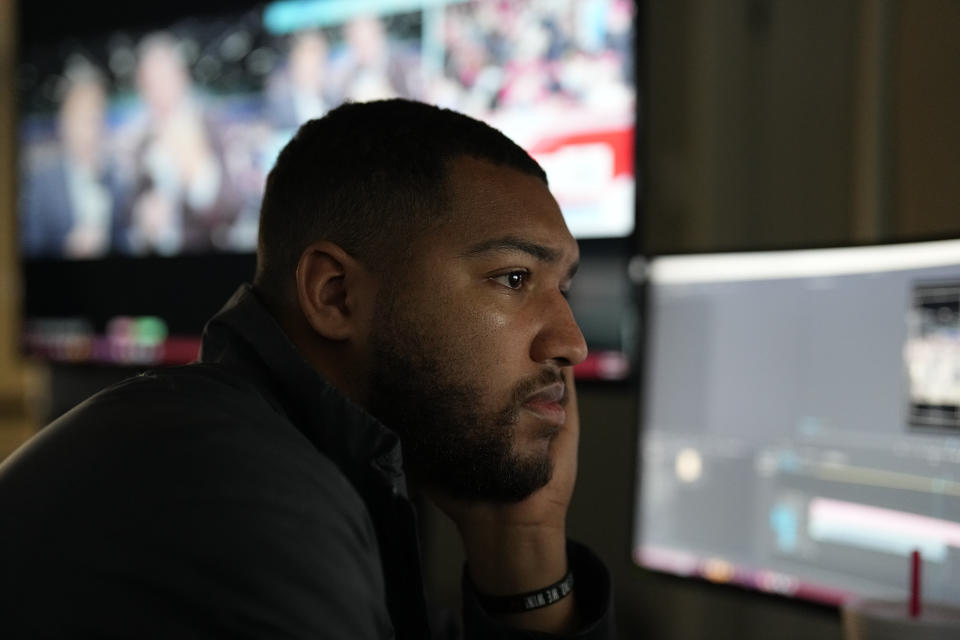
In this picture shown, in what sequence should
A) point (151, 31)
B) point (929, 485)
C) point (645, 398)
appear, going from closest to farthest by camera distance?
point (929, 485)
point (645, 398)
point (151, 31)

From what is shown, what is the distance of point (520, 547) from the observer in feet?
3.12

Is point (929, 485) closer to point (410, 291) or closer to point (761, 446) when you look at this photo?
point (761, 446)

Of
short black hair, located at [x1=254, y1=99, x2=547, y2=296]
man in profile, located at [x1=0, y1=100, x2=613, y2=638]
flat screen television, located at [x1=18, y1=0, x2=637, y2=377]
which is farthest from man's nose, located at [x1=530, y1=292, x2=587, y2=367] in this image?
flat screen television, located at [x1=18, y1=0, x2=637, y2=377]

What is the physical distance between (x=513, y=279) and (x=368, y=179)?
0.17 metres

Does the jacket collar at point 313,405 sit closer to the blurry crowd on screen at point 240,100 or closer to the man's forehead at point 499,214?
the man's forehead at point 499,214

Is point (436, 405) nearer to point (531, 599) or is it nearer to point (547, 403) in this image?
point (547, 403)

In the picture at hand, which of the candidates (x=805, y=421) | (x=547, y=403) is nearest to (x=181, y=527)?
(x=547, y=403)

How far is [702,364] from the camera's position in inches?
44.2

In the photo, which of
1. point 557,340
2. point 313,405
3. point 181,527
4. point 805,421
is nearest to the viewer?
point 181,527

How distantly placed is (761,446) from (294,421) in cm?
56

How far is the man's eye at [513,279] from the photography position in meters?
0.86

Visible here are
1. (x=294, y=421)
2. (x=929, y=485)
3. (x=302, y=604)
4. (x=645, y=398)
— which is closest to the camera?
(x=302, y=604)

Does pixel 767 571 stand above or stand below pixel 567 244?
below

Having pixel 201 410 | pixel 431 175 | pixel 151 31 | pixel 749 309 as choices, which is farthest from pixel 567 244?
pixel 151 31
